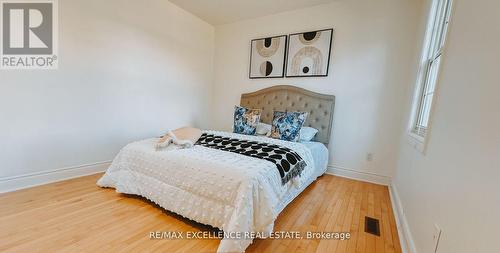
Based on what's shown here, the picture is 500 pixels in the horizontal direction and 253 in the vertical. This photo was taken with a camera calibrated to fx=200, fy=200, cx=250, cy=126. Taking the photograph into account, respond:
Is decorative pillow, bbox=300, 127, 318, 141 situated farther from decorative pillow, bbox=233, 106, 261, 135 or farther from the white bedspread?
the white bedspread

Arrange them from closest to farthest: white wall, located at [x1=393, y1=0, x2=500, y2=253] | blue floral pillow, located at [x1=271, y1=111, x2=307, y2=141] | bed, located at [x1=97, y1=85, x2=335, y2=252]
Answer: white wall, located at [x1=393, y1=0, x2=500, y2=253] → bed, located at [x1=97, y1=85, x2=335, y2=252] → blue floral pillow, located at [x1=271, y1=111, x2=307, y2=141]

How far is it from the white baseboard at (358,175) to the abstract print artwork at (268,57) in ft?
5.80

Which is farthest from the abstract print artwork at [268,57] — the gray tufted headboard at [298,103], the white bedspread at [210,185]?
the white bedspread at [210,185]

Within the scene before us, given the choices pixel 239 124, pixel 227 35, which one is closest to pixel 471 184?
pixel 239 124

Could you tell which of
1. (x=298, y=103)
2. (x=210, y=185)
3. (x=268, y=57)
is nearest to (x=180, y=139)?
(x=210, y=185)

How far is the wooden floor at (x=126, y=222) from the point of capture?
1.38 meters

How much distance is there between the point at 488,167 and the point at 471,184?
12cm

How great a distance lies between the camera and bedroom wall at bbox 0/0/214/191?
80.6 inches

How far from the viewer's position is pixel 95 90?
98.7 inches

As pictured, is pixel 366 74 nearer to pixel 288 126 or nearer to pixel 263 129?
pixel 288 126

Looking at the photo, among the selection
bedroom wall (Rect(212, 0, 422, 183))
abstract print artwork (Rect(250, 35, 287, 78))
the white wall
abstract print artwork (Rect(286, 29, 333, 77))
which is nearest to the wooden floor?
the white wall

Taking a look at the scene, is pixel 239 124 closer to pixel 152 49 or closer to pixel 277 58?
pixel 277 58

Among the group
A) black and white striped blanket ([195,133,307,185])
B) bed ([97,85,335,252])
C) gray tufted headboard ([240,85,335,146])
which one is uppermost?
gray tufted headboard ([240,85,335,146])

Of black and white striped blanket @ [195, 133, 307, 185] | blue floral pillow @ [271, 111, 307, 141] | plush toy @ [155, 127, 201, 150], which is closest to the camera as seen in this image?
black and white striped blanket @ [195, 133, 307, 185]
